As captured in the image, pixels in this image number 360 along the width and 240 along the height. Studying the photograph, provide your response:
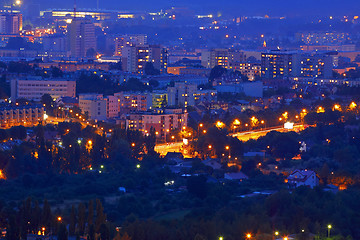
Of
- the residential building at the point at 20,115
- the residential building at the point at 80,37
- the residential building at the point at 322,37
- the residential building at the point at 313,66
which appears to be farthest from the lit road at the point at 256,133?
the residential building at the point at 322,37

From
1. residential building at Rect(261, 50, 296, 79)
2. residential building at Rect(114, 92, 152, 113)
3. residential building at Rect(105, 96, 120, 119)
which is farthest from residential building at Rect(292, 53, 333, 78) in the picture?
residential building at Rect(105, 96, 120, 119)

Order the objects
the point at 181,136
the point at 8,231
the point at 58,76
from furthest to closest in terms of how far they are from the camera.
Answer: the point at 58,76
the point at 181,136
the point at 8,231

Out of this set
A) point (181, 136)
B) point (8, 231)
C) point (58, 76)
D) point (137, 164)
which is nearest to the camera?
point (8, 231)

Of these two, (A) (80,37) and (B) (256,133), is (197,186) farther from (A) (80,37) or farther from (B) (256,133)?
(A) (80,37)

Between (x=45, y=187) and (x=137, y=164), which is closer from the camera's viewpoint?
(x=45, y=187)

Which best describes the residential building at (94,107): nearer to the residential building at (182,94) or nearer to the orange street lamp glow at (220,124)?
the residential building at (182,94)

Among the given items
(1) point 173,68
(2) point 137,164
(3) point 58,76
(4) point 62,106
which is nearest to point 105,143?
(2) point 137,164

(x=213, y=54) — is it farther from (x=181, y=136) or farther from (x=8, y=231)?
(x=8, y=231)

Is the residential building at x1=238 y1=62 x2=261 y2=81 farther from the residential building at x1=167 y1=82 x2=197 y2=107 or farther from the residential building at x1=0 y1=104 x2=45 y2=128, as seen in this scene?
the residential building at x1=0 y1=104 x2=45 y2=128
